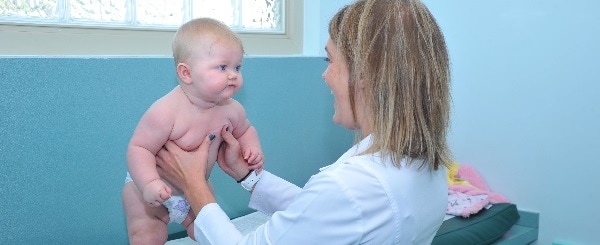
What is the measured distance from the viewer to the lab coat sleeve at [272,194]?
202 centimetres

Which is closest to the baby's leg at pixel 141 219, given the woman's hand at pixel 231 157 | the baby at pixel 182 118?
the baby at pixel 182 118

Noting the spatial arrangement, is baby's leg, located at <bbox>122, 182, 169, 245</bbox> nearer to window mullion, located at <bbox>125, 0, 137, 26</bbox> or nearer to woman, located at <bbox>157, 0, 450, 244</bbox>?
woman, located at <bbox>157, 0, 450, 244</bbox>

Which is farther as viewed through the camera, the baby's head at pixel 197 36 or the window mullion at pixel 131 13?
the window mullion at pixel 131 13

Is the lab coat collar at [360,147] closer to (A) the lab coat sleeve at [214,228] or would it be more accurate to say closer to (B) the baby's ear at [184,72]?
(A) the lab coat sleeve at [214,228]

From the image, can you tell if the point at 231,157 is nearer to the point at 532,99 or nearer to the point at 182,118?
the point at 182,118

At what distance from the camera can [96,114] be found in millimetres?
2219

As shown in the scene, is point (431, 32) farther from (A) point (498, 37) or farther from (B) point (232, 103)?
(A) point (498, 37)

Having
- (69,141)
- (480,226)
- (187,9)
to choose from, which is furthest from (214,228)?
(480,226)

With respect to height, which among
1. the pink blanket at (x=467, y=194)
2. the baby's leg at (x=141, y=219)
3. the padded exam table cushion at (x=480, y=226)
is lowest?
the padded exam table cushion at (x=480, y=226)

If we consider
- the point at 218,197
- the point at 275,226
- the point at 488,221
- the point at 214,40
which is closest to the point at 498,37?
the point at 488,221

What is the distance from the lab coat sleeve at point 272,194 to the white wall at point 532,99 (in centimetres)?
143

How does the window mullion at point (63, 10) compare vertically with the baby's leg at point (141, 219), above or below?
above

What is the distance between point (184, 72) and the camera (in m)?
1.91

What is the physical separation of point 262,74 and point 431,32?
148 centimetres
